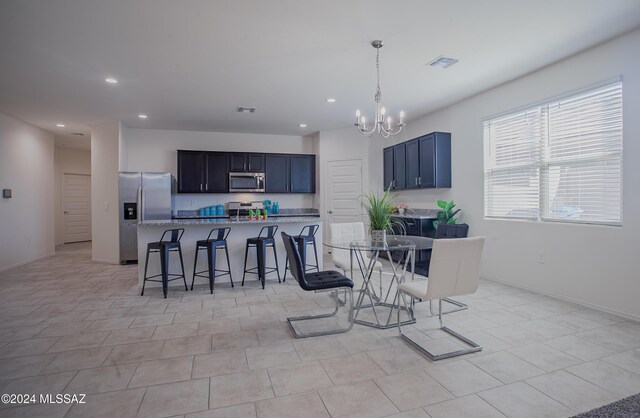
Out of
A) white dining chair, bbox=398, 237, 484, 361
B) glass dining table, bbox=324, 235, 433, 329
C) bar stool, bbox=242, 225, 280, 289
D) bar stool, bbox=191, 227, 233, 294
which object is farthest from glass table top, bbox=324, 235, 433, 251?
bar stool, bbox=191, 227, 233, 294

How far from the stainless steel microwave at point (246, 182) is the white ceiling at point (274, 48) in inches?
72.9

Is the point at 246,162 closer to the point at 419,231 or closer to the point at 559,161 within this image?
the point at 419,231

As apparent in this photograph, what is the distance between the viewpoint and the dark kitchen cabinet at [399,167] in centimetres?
606

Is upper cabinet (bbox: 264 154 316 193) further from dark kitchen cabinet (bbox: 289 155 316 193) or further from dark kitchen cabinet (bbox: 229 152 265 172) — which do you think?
dark kitchen cabinet (bbox: 229 152 265 172)

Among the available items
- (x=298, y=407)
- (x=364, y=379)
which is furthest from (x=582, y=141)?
(x=298, y=407)

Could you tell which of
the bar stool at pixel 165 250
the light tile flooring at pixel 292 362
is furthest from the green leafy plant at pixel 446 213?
the bar stool at pixel 165 250

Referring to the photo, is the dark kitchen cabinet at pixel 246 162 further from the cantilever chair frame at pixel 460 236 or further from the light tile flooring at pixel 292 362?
the cantilever chair frame at pixel 460 236

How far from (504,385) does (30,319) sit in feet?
14.0

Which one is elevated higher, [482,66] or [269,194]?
[482,66]

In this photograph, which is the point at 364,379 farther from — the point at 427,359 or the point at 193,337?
the point at 193,337

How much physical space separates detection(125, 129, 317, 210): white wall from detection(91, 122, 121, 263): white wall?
0.38 metres

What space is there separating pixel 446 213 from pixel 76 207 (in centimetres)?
981

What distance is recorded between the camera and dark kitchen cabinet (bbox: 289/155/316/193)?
7168 millimetres

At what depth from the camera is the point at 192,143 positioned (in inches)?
273
